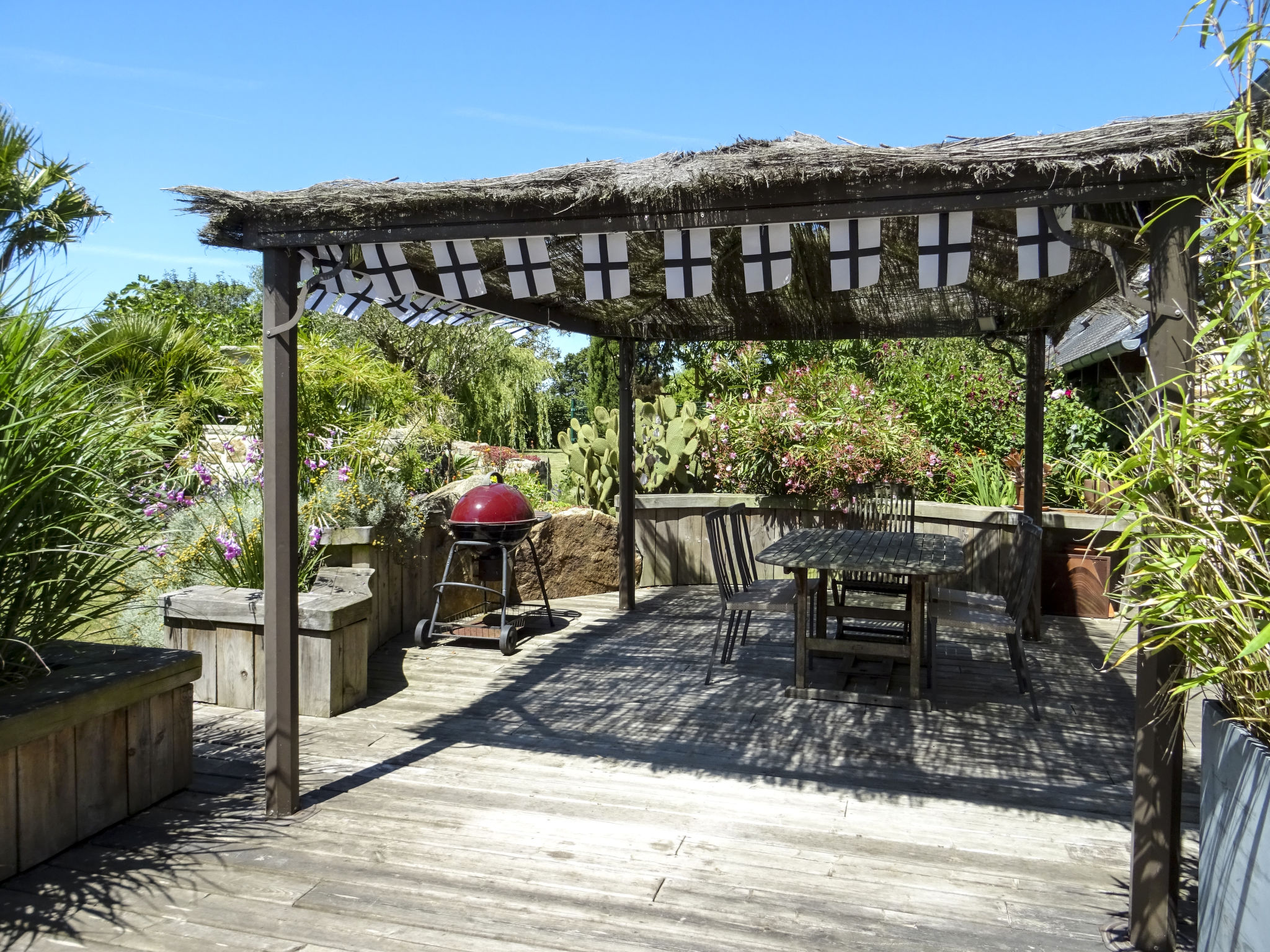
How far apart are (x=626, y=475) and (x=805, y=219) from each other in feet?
14.0

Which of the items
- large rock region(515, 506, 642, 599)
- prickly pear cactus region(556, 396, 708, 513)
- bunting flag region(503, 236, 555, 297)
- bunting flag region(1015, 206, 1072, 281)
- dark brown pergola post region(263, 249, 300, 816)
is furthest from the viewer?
prickly pear cactus region(556, 396, 708, 513)

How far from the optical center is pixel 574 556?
748 cm

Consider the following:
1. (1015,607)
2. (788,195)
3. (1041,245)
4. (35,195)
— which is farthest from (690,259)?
(35,195)

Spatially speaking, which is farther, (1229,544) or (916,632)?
(916,632)

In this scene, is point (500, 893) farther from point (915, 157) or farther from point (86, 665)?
point (915, 157)

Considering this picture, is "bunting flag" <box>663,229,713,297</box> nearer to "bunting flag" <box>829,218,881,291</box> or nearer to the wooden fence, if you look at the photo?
"bunting flag" <box>829,218,881,291</box>

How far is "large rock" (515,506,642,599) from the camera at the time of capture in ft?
23.5

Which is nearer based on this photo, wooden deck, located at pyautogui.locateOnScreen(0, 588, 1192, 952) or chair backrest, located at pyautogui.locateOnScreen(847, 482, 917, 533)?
wooden deck, located at pyautogui.locateOnScreen(0, 588, 1192, 952)

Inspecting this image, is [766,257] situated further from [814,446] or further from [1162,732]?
[814,446]

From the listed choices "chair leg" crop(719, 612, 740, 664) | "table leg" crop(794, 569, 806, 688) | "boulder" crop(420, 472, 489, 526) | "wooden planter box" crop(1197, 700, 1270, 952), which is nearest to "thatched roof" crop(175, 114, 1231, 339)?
"wooden planter box" crop(1197, 700, 1270, 952)

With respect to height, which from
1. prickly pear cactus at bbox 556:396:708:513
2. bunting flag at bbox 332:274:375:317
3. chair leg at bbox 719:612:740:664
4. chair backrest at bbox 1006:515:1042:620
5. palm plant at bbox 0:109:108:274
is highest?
palm plant at bbox 0:109:108:274

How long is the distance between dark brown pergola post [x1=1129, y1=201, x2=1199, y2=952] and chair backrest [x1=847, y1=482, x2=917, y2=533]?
4810 millimetres

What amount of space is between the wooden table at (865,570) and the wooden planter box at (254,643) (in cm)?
220

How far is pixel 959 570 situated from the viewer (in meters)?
4.50
